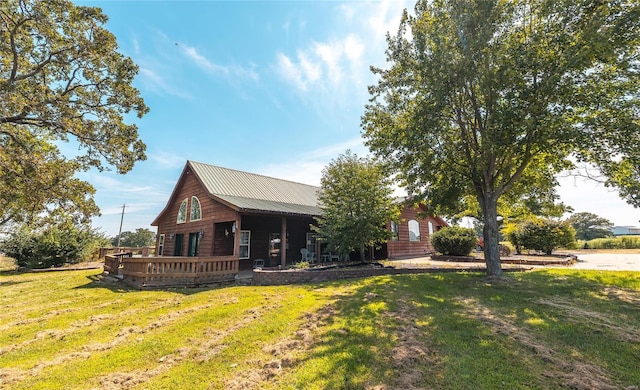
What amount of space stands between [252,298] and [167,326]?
247 cm

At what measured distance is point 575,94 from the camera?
7641 millimetres

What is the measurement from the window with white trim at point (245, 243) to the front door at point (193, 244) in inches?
116

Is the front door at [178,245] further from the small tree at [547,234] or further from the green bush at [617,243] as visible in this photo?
the green bush at [617,243]

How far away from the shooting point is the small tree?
16.7m

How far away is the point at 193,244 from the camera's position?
17156 mm

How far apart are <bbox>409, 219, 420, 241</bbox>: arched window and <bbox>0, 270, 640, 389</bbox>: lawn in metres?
11.6

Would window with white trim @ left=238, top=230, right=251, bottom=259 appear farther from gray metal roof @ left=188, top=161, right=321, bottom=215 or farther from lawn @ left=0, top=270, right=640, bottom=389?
lawn @ left=0, top=270, right=640, bottom=389

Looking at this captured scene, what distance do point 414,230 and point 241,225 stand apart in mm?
12177

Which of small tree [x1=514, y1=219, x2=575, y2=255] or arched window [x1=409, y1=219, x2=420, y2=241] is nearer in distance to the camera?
small tree [x1=514, y1=219, x2=575, y2=255]

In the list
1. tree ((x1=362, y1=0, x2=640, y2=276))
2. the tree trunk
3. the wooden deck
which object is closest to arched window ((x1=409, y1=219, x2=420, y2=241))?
tree ((x1=362, y1=0, x2=640, y2=276))

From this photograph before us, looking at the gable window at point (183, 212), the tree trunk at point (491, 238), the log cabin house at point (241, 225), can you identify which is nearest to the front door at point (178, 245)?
the log cabin house at point (241, 225)

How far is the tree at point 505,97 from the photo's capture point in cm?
736

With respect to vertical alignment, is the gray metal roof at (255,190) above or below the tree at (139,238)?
above

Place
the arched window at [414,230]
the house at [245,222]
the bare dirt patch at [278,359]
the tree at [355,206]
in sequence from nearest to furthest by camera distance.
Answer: the bare dirt patch at [278,359] < the tree at [355,206] < the house at [245,222] < the arched window at [414,230]
